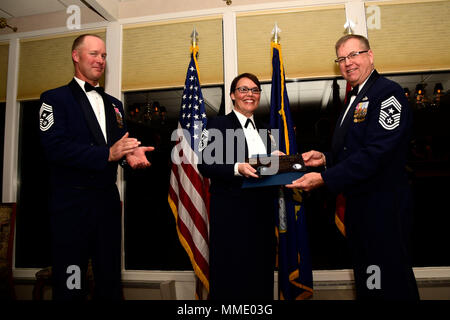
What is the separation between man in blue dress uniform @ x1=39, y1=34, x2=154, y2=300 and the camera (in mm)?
1412

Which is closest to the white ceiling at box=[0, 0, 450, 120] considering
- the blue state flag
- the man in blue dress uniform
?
the man in blue dress uniform

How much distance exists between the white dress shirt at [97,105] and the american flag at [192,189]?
2.84ft

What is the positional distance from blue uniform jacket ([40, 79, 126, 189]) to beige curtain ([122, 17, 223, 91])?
1525 mm

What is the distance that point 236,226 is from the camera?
1.79 meters

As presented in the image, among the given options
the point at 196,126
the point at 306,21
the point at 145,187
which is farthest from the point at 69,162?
the point at 145,187

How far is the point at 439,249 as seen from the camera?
4.24 m

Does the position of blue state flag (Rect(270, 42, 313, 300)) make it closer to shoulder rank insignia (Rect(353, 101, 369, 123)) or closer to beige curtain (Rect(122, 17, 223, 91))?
shoulder rank insignia (Rect(353, 101, 369, 123))

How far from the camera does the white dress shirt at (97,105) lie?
5.47 feet

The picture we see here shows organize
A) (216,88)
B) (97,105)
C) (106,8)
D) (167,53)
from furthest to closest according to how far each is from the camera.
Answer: (216,88)
(167,53)
(106,8)
(97,105)

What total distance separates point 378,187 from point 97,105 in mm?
1727

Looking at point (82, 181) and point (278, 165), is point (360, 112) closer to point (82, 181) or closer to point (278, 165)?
point (278, 165)

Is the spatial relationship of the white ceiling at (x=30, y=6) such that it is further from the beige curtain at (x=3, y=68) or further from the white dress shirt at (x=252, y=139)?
the white dress shirt at (x=252, y=139)

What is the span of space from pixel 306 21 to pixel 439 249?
161 inches

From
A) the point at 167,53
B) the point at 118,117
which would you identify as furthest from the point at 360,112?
the point at 167,53
